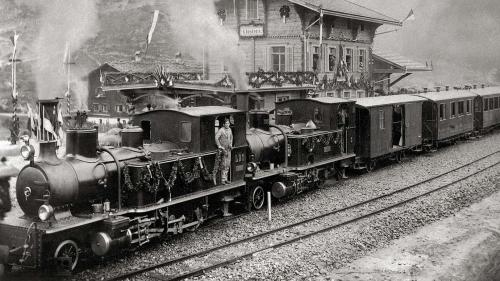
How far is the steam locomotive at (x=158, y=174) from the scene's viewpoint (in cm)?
868

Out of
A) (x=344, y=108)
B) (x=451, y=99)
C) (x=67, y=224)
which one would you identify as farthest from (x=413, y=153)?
(x=67, y=224)

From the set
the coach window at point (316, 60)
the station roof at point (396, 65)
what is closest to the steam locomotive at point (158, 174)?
the coach window at point (316, 60)

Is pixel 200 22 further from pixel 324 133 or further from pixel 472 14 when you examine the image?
pixel 472 14

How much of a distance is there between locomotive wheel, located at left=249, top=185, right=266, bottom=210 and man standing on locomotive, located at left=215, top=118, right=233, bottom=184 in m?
1.54

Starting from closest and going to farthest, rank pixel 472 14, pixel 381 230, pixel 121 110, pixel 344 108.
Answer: pixel 381 230
pixel 344 108
pixel 121 110
pixel 472 14

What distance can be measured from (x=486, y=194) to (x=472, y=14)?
200ft

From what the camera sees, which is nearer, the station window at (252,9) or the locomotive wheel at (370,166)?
the locomotive wheel at (370,166)

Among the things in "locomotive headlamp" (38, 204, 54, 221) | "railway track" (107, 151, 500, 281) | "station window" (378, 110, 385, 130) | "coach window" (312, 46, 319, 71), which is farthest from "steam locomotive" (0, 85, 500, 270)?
"coach window" (312, 46, 319, 71)

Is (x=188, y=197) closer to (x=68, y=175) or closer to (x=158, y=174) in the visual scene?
(x=158, y=174)

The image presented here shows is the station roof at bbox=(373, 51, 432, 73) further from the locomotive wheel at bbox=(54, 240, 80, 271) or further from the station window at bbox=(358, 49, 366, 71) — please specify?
the locomotive wheel at bbox=(54, 240, 80, 271)

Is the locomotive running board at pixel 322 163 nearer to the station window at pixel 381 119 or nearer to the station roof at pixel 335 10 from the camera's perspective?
the station window at pixel 381 119

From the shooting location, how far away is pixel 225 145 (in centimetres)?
1180

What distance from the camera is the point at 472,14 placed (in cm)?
6931

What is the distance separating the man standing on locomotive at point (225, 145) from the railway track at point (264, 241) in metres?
1.67
